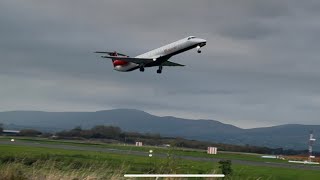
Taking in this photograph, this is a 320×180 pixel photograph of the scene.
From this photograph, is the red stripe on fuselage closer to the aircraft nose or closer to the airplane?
the airplane

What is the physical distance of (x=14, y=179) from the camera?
51.3ft

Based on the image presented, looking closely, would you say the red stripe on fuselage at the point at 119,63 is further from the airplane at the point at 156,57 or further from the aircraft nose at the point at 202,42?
the aircraft nose at the point at 202,42

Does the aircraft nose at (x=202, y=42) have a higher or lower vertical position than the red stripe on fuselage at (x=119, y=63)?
higher

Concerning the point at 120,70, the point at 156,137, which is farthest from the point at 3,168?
the point at 156,137

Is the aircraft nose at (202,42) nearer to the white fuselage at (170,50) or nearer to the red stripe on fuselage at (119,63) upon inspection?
the white fuselage at (170,50)

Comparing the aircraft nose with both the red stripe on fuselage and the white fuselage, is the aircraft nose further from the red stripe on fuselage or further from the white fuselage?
the red stripe on fuselage

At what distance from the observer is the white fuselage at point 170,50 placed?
2499cm

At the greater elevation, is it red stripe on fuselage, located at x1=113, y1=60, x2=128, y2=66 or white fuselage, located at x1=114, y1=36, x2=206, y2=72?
white fuselage, located at x1=114, y1=36, x2=206, y2=72

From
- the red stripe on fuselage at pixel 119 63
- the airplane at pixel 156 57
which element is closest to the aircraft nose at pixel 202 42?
the airplane at pixel 156 57

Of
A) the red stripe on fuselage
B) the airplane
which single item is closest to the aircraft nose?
the airplane

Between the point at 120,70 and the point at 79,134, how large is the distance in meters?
118

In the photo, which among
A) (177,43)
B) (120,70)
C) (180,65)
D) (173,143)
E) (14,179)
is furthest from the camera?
(177,43)

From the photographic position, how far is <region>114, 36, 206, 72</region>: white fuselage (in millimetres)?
24994

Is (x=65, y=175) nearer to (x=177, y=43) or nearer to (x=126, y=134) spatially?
(x=177, y=43)
